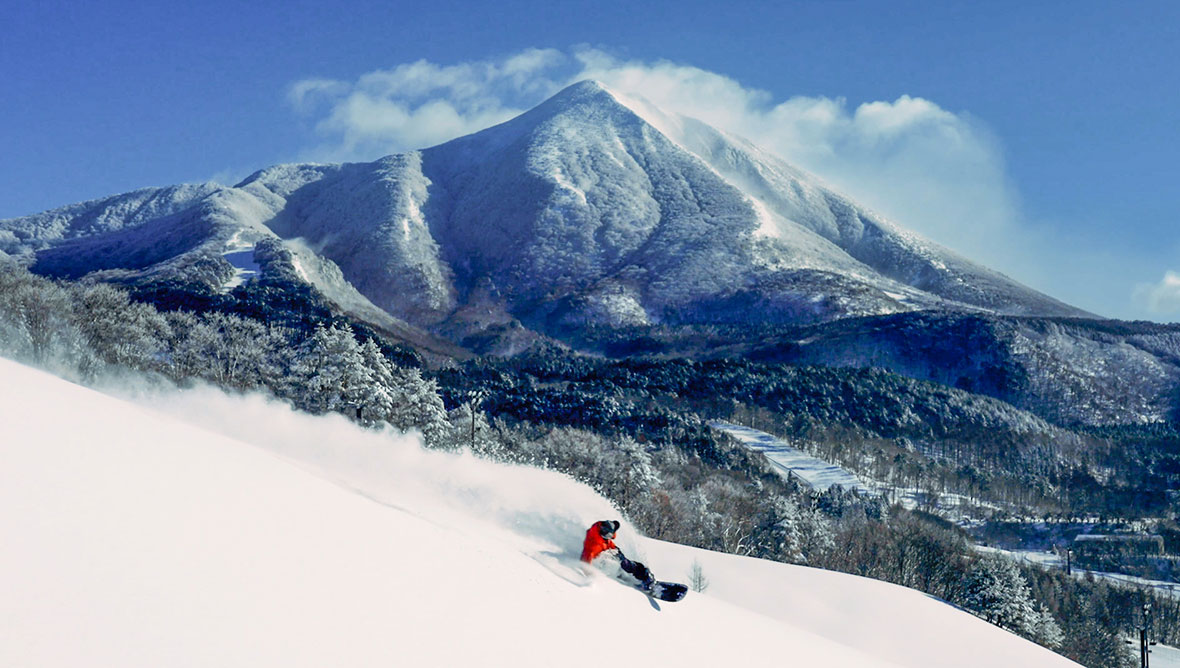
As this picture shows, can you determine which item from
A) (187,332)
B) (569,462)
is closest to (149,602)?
(569,462)

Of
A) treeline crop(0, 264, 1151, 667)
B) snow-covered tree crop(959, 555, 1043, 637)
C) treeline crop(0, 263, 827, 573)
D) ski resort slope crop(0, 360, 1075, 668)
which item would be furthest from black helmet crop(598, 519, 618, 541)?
snow-covered tree crop(959, 555, 1043, 637)

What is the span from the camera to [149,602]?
668 centimetres

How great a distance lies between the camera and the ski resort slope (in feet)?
21.2

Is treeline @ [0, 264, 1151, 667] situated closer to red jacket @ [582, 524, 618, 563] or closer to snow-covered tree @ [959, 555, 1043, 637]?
snow-covered tree @ [959, 555, 1043, 637]

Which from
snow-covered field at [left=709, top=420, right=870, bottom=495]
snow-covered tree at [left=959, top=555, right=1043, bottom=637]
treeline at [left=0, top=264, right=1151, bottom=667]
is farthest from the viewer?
snow-covered field at [left=709, top=420, right=870, bottom=495]

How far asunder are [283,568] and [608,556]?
24.4 feet

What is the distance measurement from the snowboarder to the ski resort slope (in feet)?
1.81

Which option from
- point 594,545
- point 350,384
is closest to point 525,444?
point 350,384

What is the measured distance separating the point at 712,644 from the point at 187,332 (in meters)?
106

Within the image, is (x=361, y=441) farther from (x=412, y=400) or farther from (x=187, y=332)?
(x=187, y=332)

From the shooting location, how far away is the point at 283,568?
8.36 m

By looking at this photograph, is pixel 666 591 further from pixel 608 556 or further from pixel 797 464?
pixel 797 464

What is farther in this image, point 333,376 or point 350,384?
point 350,384

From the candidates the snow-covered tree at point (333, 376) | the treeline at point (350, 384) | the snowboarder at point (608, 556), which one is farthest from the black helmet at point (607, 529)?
the snow-covered tree at point (333, 376)
